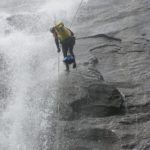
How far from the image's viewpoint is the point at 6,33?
2220cm

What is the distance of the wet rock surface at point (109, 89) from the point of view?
12.3 metres

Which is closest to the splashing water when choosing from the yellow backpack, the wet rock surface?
the wet rock surface

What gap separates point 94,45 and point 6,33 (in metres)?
6.45

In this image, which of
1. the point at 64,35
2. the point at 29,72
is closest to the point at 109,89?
the point at 64,35

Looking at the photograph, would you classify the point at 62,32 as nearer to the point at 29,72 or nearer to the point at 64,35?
the point at 64,35

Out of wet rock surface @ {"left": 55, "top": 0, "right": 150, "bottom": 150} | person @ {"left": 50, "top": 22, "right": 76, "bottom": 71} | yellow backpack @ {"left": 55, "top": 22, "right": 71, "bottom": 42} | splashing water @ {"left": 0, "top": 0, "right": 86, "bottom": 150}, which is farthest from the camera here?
person @ {"left": 50, "top": 22, "right": 76, "bottom": 71}

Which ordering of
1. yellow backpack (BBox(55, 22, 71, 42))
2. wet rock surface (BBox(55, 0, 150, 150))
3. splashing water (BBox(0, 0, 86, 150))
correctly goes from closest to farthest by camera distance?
wet rock surface (BBox(55, 0, 150, 150)), splashing water (BBox(0, 0, 86, 150)), yellow backpack (BBox(55, 22, 71, 42))

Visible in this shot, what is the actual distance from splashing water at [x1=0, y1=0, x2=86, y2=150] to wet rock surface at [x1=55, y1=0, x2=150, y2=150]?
2.54ft

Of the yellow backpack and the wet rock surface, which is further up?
the yellow backpack

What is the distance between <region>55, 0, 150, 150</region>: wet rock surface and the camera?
40.3 ft

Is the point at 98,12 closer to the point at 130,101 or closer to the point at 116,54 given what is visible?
the point at 116,54

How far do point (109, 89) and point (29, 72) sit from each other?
493 cm

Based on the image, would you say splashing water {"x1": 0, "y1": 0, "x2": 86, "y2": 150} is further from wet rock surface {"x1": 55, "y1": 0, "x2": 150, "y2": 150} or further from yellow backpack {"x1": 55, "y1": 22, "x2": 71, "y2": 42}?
yellow backpack {"x1": 55, "y1": 22, "x2": 71, "y2": 42}

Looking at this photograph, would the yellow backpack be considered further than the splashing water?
Yes
